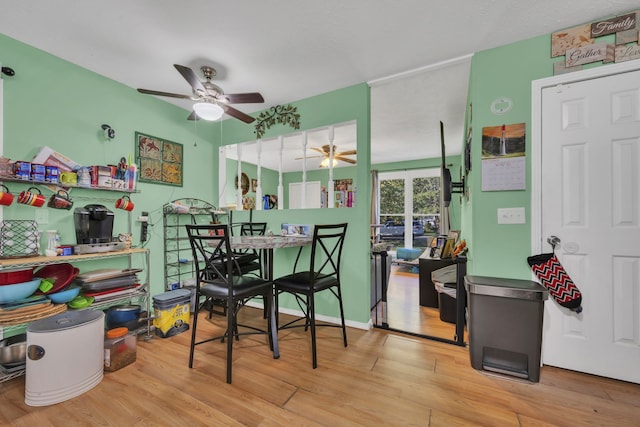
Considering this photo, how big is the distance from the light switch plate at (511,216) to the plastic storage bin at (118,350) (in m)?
3.09

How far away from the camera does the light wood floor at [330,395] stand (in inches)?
55.2

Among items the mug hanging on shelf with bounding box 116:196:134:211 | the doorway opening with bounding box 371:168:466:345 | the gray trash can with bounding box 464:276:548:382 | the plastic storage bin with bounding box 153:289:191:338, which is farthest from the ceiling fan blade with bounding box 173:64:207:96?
the doorway opening with bounding box 371:168:466:345

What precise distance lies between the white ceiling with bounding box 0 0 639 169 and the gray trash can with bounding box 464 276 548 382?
74.7 inches

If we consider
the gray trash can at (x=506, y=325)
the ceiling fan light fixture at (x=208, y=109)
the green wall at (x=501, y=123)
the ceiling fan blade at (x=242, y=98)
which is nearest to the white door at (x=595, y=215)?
the green wall at (x=501, y=123)

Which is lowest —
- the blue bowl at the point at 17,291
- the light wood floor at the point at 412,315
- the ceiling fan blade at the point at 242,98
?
the light wood floor at the point at 412,315

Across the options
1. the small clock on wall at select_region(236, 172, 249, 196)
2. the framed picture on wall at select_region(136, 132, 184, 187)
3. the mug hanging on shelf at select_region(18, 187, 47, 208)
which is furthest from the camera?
the small clock on wall at select_region(236, 172, 249, 196)

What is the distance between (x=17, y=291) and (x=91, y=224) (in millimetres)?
654

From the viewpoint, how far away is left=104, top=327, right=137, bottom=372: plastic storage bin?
1.84 meters

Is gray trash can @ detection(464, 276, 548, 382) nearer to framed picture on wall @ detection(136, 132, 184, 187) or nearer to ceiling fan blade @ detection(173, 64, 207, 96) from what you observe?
ceiling fan blade @ detection(173, 64, 207, 96)

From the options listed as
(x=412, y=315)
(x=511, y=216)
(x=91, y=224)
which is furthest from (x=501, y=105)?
(x=91, y=224)

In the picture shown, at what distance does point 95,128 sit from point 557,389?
169 inches

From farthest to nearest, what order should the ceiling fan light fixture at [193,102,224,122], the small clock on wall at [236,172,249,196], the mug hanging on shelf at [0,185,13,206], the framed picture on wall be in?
the small clock on wall at [236,172,249,196] < the framed picture on wall < the ceiling fan light fixture at [193,102,224,122] < the mug hanging on shelf at [0,185,13,206]

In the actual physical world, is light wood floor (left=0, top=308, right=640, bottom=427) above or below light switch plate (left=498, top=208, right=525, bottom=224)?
below

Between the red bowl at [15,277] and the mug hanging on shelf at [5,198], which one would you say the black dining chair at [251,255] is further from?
the mug hanging on shelf at [5,198]
